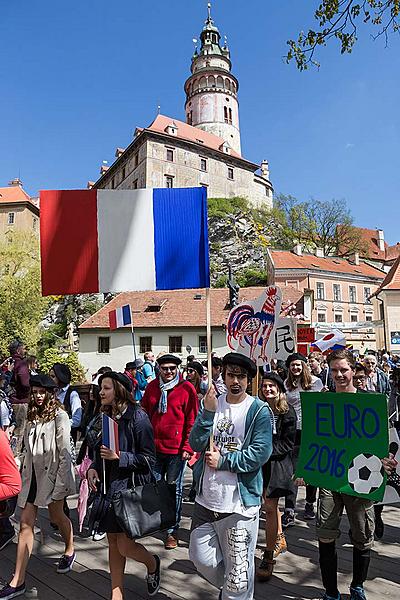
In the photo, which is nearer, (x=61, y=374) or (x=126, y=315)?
(x=61, y=374)

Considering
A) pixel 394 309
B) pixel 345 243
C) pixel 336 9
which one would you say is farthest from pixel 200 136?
pixel 336 9

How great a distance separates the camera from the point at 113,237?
4.89 meters

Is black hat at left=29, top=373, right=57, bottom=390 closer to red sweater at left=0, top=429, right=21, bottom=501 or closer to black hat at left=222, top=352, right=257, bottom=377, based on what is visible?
red sweater at left=0, top=429, right=21, bottom=501

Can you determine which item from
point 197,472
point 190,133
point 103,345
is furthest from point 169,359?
point 190,133

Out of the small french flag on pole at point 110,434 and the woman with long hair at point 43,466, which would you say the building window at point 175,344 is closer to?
the woman with long hair at point 43,466

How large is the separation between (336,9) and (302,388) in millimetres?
5186

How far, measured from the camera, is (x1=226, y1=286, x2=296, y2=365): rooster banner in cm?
623

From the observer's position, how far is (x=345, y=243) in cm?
7212

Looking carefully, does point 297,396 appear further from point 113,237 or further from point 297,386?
point 113,237

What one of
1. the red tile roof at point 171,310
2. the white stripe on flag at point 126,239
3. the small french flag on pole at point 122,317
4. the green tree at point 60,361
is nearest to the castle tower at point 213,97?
the red tile roof at point 171,310

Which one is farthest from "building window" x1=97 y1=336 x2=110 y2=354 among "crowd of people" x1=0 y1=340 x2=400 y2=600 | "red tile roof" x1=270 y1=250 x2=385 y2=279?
"crowd of people" x1=0 y1=340 x2=400 y2=600

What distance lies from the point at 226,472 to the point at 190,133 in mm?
77200

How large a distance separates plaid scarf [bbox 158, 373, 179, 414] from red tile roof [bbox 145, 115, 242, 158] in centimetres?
6810

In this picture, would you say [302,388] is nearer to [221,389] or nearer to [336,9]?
[221,389]
